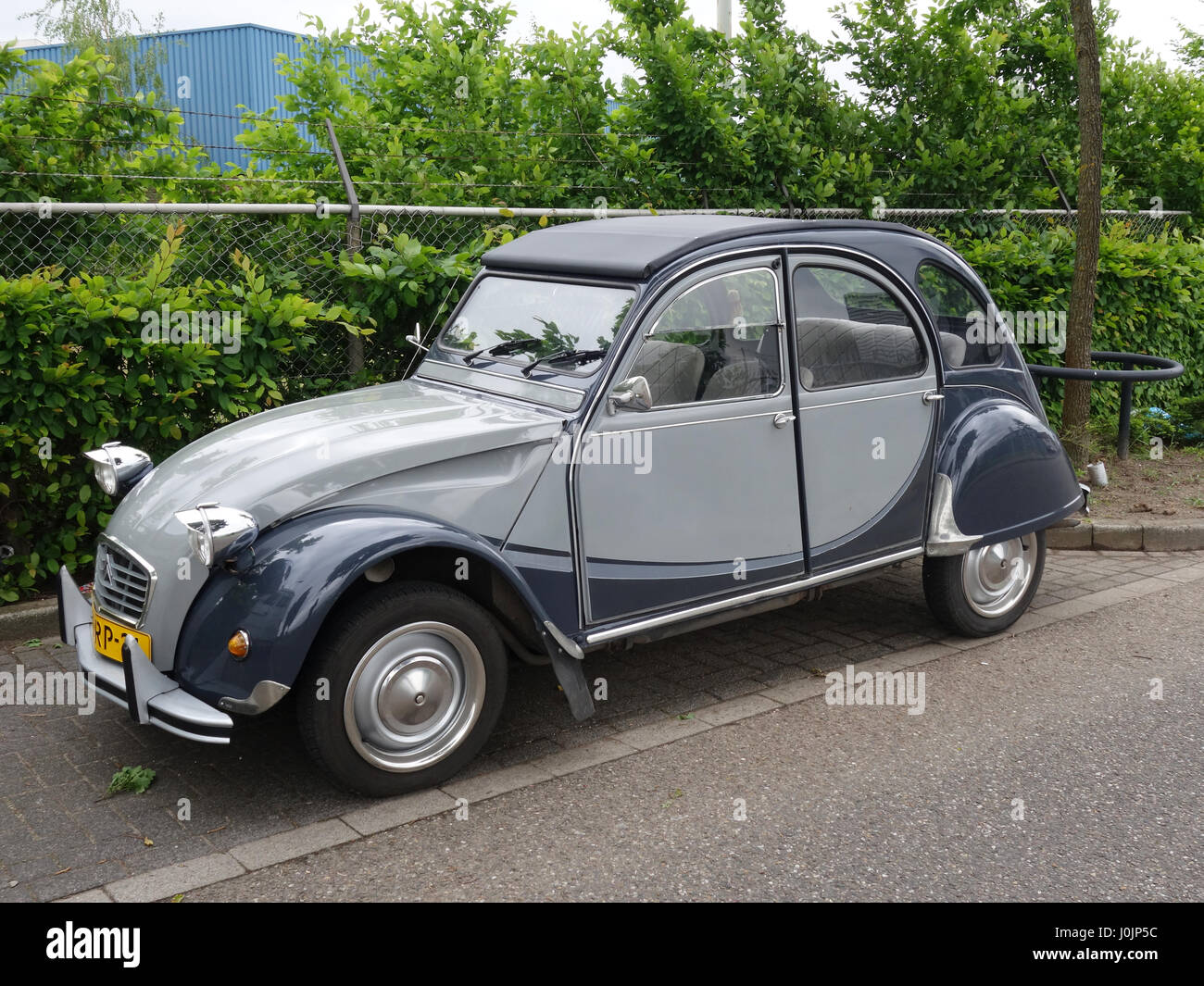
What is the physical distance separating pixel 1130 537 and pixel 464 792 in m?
5.33

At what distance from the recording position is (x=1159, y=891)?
3.50 m

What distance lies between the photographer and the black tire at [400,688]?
151 inches

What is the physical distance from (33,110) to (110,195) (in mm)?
585

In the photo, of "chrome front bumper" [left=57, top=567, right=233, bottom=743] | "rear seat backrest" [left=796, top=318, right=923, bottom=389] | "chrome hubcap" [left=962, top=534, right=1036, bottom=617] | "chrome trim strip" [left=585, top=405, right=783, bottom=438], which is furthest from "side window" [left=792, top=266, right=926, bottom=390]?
"chrome front bumper" [left=57, top=567, right=233, bottom=743]

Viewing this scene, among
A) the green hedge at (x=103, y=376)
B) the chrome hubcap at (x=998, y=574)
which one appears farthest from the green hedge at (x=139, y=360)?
the chrome hubcap at (x=998, y=574)

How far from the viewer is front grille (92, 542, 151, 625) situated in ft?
13.1

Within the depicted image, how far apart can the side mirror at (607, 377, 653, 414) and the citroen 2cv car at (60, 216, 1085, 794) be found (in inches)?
0.4

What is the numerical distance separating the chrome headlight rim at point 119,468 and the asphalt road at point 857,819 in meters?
1.87

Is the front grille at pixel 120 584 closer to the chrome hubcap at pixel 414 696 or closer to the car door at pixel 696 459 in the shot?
the chrome hubcap at pixel 414 696

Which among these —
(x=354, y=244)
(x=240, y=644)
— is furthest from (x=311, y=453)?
(x=354, y=244)

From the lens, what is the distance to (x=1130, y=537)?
7547 mm
